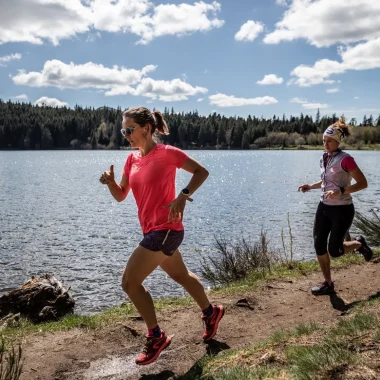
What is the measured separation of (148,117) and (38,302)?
5228mm

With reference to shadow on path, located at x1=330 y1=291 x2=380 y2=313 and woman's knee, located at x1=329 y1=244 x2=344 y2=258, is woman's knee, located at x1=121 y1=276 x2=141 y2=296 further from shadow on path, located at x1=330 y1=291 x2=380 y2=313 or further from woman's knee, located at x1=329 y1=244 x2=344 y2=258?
woman's knee, located at x1=329 y1=244 x2=344 y2=258

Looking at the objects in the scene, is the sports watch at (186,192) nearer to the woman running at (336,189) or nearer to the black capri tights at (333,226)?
the woman running at (336,189)

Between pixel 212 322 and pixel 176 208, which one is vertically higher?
pixel 176 208

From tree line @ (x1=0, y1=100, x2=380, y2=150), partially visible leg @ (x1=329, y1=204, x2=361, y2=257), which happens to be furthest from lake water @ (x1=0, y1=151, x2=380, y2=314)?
tree line @ (x1=0, y1=100, x2=380, y2=150)

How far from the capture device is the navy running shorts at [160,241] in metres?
4.11

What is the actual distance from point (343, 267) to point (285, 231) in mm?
10545

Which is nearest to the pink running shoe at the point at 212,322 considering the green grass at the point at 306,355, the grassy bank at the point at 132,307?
the green grass at the point at 306,355

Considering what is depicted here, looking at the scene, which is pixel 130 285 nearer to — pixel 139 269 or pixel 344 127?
pixel 139 269

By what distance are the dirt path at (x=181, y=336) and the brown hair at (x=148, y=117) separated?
7.68 ft

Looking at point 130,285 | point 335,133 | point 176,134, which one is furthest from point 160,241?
point 176,134

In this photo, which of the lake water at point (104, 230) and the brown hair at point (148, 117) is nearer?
the brown hair at point (148, 117)

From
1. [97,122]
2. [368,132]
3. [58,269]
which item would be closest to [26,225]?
[58,269]

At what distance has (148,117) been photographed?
4305mm

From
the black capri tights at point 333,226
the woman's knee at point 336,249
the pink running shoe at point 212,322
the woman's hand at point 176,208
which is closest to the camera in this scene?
the woman's hand at point 176,208
